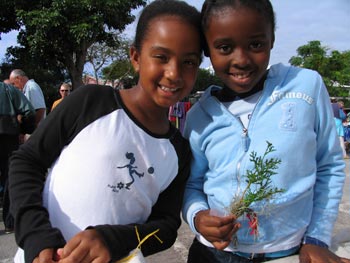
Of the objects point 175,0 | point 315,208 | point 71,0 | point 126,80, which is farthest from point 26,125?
point 126,80

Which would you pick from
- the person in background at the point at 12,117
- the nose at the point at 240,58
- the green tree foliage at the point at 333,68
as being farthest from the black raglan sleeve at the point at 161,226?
the green tree foliage at the point at 333,68

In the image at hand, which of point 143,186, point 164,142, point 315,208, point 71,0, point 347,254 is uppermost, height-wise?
point 71,0

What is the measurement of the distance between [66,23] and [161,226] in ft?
55.4

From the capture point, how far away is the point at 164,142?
1369mm

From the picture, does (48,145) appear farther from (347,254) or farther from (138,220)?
(347,254)

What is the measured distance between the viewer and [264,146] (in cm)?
135

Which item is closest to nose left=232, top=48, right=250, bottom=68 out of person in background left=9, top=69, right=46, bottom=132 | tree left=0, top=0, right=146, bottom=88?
person in background left=9, top=69, right=46, bottom=132

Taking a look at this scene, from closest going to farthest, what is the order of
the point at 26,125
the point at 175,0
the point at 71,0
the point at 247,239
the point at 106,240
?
1. the point at 106,240
2. the point at 247,239
3. the point at 175,0
4. the point at 26,125
5. the point at 71,0

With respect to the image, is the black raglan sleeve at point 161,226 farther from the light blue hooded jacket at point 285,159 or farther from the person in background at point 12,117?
the person in background at point 12,117

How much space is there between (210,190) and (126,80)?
97.3 ft

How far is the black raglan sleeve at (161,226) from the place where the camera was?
1157 mm

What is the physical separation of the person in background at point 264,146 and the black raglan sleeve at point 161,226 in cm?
9

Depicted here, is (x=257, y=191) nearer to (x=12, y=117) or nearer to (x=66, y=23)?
(x=12, y=117)

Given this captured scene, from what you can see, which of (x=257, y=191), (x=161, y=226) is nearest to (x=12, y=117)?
(x=161, y=226)
